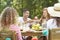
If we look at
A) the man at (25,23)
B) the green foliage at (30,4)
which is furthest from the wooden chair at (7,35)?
the green foliage at (30,4)

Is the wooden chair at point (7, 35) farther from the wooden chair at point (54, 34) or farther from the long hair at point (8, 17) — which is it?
the long hair at point (8, 17)

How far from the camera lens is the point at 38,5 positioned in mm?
7941

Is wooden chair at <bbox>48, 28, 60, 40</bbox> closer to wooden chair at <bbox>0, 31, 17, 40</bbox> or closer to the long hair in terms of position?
wooden chair at <bbox>0, 31, 17, 40</bbox>

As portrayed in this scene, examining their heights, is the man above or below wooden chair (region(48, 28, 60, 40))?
below

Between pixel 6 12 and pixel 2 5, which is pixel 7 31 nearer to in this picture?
pixel 6 12

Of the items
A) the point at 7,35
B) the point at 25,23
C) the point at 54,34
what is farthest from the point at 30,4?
the point at 54,34

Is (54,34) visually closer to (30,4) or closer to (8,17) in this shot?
(8,17)

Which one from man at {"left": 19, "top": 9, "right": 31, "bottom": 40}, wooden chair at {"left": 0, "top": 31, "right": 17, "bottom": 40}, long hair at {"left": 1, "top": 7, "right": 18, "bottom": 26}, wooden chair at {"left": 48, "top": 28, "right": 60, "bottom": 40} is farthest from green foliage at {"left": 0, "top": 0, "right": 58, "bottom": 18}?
wooden chair at {"left": 48, "top": 28, "right": 60, "bottom": 40}

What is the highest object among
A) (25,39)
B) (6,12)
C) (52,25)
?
(6,12)

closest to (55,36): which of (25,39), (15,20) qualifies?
(15,20)

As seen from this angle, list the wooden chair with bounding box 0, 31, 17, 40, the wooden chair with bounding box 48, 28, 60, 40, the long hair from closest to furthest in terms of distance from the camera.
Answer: the wooden chair with bounding box 48, 28, 60, 40 → the wooden chair with bounding box 0, 31, 17, 40 → the long hair

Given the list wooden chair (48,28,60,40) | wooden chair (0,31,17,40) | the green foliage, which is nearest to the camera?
wooden chair (48,28,60,40)

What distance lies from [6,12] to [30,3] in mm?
4864

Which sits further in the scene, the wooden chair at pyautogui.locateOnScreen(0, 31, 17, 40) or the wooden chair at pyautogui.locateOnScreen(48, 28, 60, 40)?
the wooden chair at pyautogui.locateOnScreen(0, 31, 17, 40)
